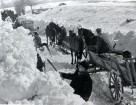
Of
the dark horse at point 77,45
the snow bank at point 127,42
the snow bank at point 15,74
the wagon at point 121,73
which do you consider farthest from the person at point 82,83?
the snow bank at point 127,42

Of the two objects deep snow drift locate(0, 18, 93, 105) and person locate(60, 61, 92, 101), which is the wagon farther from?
deep snow drift locate(0, 18, 93, 105)

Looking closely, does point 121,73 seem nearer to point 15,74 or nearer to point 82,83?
point 82,83

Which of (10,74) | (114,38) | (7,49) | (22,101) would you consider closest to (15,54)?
(7,49)

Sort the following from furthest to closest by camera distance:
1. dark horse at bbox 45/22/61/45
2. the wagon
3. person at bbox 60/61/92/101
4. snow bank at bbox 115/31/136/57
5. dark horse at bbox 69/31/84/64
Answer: dark horse at bbox 45/22/61/45, snow bank at bbox 115/31/136/57, dark horse at bbox 69/31/84/64, the wagon, person at bbox 60/61/92/101

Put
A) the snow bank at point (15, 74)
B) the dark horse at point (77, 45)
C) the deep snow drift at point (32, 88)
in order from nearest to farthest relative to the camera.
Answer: the deep snow drift at point (32, 88) < the snow bank at point (15, 74) < the dark horse at point (77, 45)

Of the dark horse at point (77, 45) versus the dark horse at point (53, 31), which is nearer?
the dark horse at point (77, 45)

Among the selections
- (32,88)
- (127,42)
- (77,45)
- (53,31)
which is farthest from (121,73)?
(53,31)

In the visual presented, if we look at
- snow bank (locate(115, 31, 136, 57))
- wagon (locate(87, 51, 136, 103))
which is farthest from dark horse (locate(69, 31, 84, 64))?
wagon (locate(87, 51, 136, 103))

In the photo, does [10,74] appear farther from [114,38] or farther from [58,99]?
[114,38]

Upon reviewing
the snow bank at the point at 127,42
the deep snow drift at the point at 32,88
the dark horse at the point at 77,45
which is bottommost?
the snow bank at the point at 127,42

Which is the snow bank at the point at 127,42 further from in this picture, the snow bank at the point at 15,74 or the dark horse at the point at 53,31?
the snow bank at the point at 15,74

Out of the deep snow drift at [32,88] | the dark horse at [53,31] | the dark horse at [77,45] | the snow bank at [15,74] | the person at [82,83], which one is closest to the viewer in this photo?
the deep snow drift at [32,88]

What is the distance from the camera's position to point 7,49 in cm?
779

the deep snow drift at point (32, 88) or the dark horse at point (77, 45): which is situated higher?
the deep snow drift at point (32, 88)
